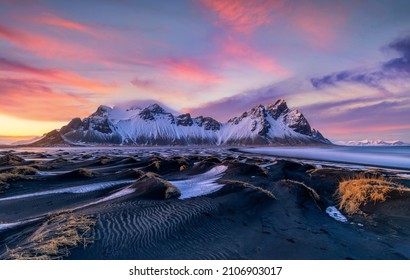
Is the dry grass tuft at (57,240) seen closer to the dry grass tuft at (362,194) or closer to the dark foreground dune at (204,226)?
the dark foreground dune at (204,226)

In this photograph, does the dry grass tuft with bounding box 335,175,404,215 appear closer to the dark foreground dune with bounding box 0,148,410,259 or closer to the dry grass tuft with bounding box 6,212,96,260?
the dark foreground dune with bounding box 0,148,410,259

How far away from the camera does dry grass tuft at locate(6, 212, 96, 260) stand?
16.8 feet

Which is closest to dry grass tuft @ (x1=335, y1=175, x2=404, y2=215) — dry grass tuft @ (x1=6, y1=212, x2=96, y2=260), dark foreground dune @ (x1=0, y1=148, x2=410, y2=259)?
dark foreground dune @ (x1=0, y1=148, x2=410, y2=259)

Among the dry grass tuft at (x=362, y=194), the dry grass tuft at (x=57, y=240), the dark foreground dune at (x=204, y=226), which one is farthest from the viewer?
the dry grass tuft at (x=362, y=194)

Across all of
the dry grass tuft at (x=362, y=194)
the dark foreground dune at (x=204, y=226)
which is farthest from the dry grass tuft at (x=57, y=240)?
the dry grass tuft at (x=362, y=194)

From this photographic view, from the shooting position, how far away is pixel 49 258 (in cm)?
502

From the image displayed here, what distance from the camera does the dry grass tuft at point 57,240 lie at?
512 cm

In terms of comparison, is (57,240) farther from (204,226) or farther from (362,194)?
(362,194)

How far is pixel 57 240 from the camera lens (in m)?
5.61

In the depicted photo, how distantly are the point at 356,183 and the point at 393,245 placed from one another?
4.88m

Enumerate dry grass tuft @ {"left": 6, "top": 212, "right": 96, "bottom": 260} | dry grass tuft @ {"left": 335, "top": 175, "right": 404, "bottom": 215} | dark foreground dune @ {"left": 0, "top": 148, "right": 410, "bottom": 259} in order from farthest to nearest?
dry grass tuft @ {"left": 335, "top": 175, "right": 404, "bottom": 215} < dark foreground dune @ {"left": 0, "top": 148, "right": 410, "bottom": 259} < dry grass tuft @ {"left": 6, "top": 212, "right": 96, "bottom": 260}

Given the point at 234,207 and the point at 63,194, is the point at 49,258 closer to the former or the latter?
the point at 234,207

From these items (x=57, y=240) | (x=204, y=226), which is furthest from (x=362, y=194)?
(x=57, y=240)

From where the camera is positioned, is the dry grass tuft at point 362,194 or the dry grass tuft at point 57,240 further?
the dry grass tuft at point 362,194
